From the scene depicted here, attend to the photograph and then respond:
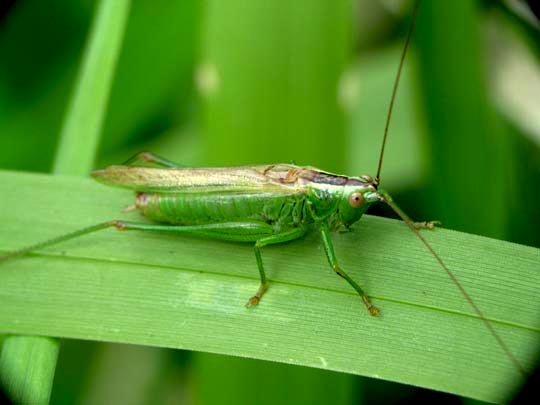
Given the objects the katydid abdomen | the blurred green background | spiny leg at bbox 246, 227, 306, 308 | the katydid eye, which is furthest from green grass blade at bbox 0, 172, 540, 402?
the blurred green background

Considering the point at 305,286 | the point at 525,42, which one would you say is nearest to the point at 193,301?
the point at 305,286

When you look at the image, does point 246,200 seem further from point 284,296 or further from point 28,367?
point 28,367

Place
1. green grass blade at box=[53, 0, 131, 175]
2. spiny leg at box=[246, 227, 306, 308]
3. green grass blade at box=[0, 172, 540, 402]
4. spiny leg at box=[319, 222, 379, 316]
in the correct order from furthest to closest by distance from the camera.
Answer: green grass blade at box=[53, 0, 131, 175] → spiny leg at box=[246, 227, 306, 308] → spiny leg at box=[319, 222, 379, 316] → green grass blade at box=[0, 172, 540, 402]

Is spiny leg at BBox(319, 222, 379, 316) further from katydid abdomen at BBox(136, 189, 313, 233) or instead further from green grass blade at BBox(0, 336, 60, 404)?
green grass blade at BBox(0, 336, 60, 404)

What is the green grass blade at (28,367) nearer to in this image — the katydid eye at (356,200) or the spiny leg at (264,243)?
the spiny leg at (264,243)

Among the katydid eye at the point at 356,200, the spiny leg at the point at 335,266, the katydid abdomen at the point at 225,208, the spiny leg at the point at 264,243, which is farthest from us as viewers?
the katydid abdomen at the point at 225,208

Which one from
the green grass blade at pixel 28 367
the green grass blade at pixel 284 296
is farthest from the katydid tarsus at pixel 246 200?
the green grass blade at pixel 28 367
